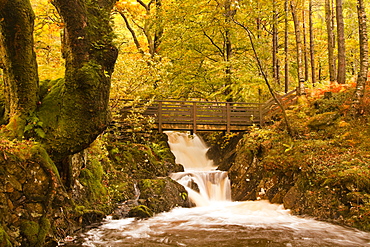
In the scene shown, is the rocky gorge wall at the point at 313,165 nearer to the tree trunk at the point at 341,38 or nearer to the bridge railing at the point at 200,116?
the bridge railing at the point at 200,116

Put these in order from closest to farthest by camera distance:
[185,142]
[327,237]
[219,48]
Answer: [327,237] → [219,48] → [185,142]

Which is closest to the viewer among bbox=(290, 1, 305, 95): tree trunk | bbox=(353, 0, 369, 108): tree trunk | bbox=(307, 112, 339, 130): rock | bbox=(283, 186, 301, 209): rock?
bbox=(283, 186, 301, 209): rock

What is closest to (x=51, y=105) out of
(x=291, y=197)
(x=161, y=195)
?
(x=161, y=195)

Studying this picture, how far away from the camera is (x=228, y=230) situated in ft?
28.2

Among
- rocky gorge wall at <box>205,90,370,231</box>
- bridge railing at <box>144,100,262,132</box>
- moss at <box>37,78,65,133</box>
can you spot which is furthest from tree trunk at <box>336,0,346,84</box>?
moss at <box>37,78,65,133</box>

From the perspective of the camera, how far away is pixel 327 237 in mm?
7656

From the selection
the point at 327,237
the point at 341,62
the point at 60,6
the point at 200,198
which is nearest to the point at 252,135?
the point at 200,198

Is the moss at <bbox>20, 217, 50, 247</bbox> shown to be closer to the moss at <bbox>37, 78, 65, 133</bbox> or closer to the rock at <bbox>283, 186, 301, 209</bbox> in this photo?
the moss at <bbox>37, 78, 65, 133</bbox>

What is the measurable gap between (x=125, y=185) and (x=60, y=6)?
6.70m

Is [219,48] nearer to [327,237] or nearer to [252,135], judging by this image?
[252,135]

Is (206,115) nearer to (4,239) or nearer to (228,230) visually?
(228,230)

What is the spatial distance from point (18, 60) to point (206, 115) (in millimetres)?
10340

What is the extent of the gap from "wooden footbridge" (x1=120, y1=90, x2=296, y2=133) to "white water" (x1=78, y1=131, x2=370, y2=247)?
16.5 ft

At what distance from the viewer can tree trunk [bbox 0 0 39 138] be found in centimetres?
648
